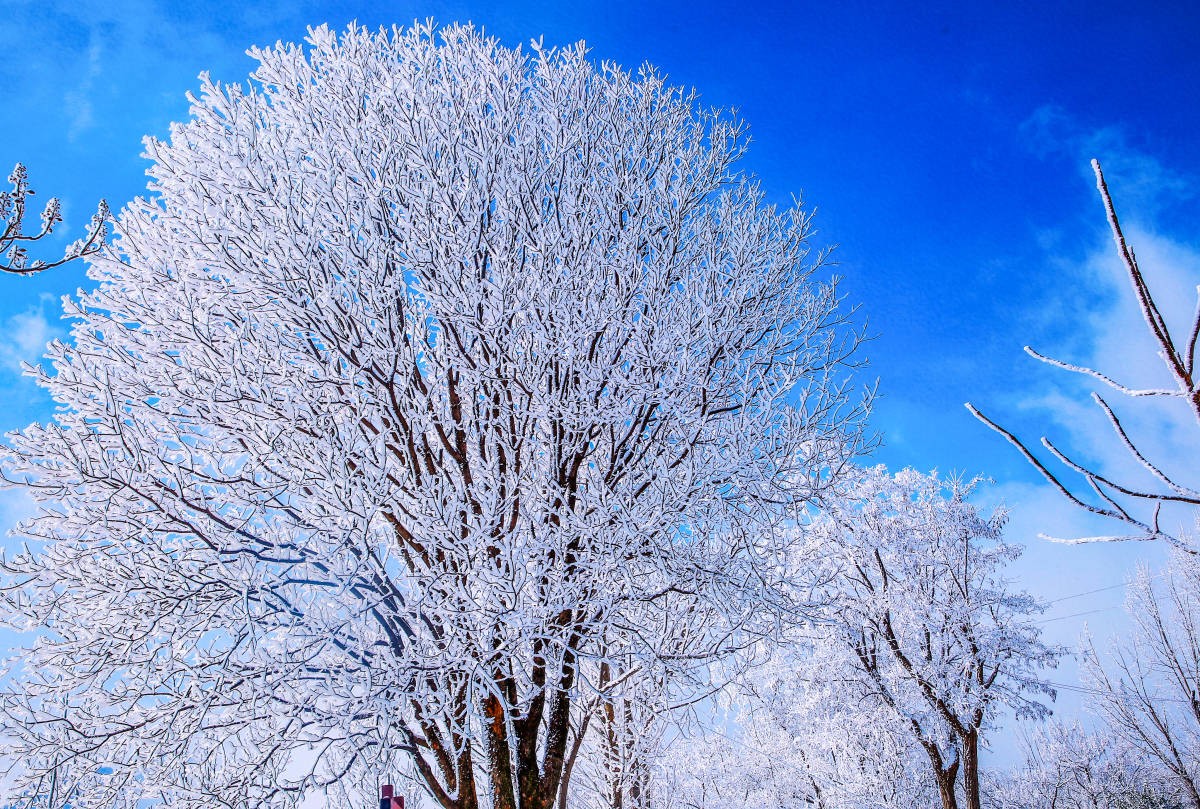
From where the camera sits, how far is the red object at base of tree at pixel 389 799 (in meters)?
6.14

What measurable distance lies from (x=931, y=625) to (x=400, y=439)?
46.6ft

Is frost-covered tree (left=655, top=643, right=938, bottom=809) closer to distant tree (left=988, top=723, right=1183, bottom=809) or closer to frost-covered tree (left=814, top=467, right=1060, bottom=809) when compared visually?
frost-covered tree (left=814, top=467, right=1060, bottom=809)

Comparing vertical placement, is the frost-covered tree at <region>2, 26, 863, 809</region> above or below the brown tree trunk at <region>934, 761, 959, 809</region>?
→ above

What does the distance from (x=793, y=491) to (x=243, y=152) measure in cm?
596

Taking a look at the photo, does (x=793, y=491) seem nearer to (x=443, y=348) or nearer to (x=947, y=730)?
(x=443, y=348)

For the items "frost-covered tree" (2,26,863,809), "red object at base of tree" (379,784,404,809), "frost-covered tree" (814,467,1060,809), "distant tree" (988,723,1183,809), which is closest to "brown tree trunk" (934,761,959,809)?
"frost-covered tree" (814,467,1060,809)

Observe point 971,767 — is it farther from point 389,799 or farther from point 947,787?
point 389,799

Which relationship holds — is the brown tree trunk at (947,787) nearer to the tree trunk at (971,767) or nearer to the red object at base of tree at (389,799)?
the tree trunk at (971,767)

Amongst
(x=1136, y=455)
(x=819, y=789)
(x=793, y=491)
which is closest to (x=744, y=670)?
(x=793, y=491)

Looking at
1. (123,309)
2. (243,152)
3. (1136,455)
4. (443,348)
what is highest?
(243,152)

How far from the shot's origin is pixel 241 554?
15.2 feet

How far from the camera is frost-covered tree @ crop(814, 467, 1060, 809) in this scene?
48.9ft

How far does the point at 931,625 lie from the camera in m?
15.7

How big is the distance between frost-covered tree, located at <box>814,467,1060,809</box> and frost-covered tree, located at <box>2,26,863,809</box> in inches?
357
